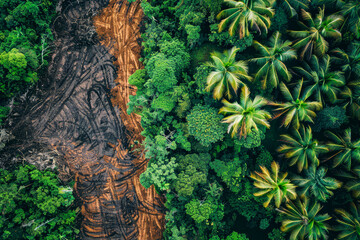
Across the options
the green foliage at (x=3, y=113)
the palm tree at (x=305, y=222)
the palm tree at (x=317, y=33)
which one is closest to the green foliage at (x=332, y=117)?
the palm tree at (x=317, y=33)

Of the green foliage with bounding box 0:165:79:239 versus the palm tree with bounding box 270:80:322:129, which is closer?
the palm tree with bounding box 270:80:322:129

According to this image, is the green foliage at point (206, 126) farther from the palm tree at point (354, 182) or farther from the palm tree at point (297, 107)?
the palm tree at point (354, 182)

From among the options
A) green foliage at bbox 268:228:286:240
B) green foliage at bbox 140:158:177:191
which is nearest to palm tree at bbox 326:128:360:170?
green foliage at bbox 268:228:286:240

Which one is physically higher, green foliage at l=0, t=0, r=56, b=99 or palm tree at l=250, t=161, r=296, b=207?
green foliage at l=0, t=0, r=56, b=99

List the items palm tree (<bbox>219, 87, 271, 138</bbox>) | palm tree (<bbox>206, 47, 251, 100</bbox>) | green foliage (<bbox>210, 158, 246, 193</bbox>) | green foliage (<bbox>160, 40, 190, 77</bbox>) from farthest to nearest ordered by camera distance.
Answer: green foliage (<bbox>210, 158, 246, 193</bbox>)
green foliage (<bbox>160, 40, 190, 77</bbox>)
palm tree (<bbox>206, 47, 251, 100</bbox>)
palm tree (<bbox>219, 87, 271, 138</bbox>)

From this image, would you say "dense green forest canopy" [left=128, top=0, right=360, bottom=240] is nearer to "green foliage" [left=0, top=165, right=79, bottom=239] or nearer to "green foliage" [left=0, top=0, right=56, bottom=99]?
"green foliage" [left=0, top=165, right=79, bottom=239]

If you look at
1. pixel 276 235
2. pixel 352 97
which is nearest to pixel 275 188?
pixel 276 235

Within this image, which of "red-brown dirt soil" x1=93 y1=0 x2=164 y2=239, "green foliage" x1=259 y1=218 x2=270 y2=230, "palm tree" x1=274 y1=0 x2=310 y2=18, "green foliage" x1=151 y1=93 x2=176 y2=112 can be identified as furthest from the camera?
"red-brown dirt soil" x1=93 y1=0 x2=164 y2=239

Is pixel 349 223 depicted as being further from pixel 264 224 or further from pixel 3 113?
pixel 3 113
